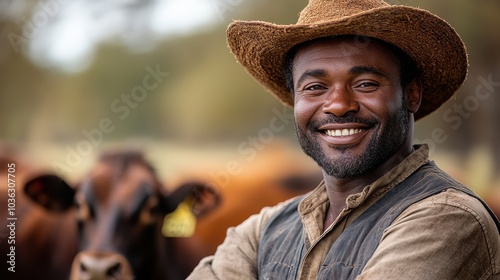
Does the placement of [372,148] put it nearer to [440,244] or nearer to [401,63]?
[401,63]

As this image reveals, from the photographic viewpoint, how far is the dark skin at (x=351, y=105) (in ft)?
8.52

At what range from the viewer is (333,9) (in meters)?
Answer: 2.71

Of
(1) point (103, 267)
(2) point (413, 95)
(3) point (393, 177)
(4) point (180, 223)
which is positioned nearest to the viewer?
(3) point (393, 177)

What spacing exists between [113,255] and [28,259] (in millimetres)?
659

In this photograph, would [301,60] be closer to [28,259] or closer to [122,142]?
[122,142]

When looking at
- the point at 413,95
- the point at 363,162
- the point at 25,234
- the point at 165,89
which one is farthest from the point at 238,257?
the point at 25,234

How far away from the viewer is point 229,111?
4648mm

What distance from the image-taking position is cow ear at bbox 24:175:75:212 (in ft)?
15.6

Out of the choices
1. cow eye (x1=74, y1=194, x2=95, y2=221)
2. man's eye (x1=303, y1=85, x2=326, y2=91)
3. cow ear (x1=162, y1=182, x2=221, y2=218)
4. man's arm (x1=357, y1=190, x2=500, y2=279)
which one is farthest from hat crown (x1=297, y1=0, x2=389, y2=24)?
cow eye (x1=74, y1=194, x2=95, y2=221)

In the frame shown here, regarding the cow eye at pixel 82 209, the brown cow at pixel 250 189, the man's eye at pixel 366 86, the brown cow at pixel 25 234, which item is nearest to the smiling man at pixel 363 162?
the man's eye at pixel 366 86

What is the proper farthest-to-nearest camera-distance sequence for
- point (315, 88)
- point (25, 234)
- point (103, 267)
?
1. point (25, 234)
2. point (103, 267)
3. point (315, 88)

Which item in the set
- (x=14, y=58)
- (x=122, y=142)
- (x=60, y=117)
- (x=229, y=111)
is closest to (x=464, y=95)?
(x=229, y=111)

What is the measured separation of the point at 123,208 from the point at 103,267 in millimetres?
357

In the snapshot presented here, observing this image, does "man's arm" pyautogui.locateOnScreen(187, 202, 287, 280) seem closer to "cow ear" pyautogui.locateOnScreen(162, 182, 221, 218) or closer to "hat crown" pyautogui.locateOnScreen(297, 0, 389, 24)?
"hat crown" pyautogui.locateOnScreen(297, 0, 389, 24)
